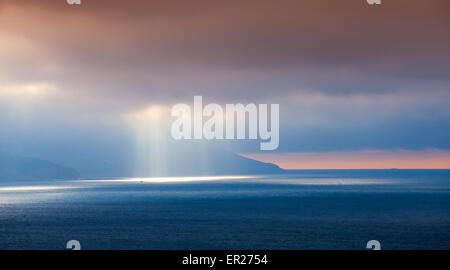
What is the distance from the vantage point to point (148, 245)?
42.7 metres

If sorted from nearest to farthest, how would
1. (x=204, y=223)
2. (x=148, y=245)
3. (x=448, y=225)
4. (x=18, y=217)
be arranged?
(x=148, y=245) → (x=448, y=225) → (x=204, y=223) → (x=18, y=217)

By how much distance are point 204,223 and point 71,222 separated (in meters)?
16.3

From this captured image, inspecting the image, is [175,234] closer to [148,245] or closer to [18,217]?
[148,245]

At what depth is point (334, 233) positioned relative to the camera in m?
49.0
